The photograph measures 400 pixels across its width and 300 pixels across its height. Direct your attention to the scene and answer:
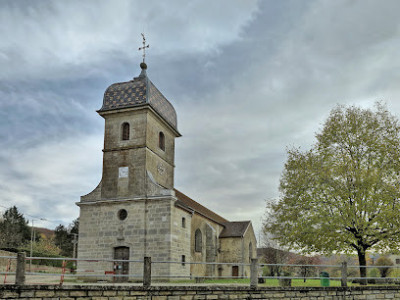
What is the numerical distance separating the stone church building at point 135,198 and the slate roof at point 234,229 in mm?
10776

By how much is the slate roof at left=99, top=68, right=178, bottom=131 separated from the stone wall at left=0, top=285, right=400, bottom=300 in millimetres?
16116

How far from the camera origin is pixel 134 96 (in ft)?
90.0

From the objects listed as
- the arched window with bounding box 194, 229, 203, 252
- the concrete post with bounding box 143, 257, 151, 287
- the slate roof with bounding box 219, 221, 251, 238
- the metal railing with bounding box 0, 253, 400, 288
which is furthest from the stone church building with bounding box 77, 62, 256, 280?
the concrete post with bounding box 143, 257, 151, 287

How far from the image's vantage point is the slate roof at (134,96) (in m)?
27.2

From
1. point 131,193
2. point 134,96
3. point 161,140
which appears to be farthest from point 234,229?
point 134,96

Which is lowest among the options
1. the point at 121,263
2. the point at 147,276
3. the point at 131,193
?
the point at 121,263

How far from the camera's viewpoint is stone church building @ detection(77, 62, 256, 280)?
2508 cm

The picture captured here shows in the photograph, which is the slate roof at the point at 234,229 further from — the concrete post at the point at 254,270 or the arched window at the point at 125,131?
the concrete post at the point at 254,270

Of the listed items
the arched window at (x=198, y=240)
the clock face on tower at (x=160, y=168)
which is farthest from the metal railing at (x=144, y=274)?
the clock face on tower at (x=160, y=168)

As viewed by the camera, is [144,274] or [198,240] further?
[198,240]

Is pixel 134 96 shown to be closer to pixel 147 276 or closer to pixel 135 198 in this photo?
pixel 135 198

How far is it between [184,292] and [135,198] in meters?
14.2

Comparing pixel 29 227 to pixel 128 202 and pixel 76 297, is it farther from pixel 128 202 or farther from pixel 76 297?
pixel 76 297

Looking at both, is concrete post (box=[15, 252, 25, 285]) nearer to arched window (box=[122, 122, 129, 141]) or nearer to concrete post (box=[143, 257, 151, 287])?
concrete post (box=[143, 257, 151, 287])
